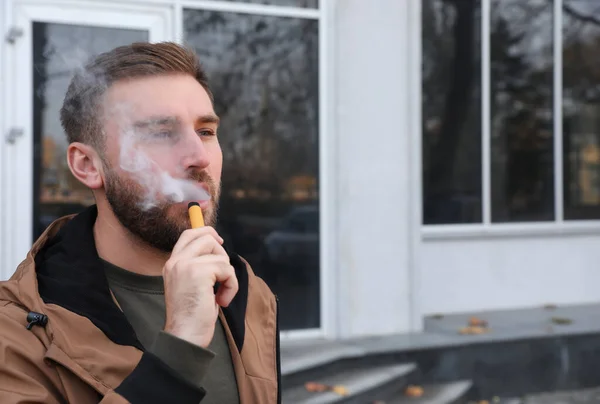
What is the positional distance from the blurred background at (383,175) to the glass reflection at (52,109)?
0.01 metres

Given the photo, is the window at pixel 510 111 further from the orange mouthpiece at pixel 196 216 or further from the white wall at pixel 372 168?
the orange mouthpiece at pixel 196 216

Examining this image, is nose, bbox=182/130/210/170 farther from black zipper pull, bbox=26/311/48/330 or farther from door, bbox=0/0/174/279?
door, bbox=0/0/174/279

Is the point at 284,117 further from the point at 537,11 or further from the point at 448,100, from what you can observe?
the point at 537,11

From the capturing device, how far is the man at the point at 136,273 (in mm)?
1424

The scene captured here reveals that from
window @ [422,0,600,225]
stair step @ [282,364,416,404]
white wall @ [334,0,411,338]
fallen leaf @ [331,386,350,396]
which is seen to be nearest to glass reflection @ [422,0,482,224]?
window @ [422,0,600,225]

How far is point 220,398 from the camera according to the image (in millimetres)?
1731

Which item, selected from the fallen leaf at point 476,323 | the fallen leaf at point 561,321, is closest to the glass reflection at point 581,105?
the fallen leaf at point 561,321

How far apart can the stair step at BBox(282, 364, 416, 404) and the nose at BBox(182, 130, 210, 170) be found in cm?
381

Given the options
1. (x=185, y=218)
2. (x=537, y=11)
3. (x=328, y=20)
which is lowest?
(x=185, y=218)

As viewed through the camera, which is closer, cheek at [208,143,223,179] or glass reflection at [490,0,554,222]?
cheek at [208,143,223,179]

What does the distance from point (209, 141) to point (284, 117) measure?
15.5 ft

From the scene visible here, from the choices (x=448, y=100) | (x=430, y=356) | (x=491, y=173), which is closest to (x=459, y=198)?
(x=491, y=173)

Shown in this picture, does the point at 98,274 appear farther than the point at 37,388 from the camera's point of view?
Yes

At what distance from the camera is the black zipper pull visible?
4.96ft
